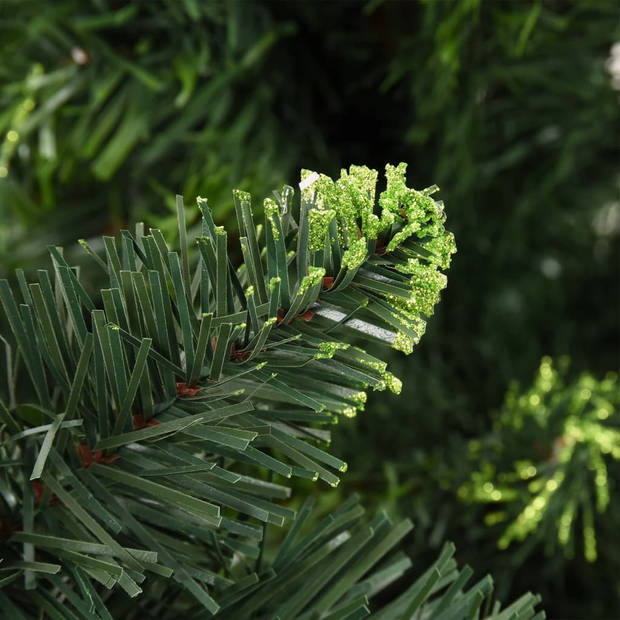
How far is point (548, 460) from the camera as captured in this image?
33cm

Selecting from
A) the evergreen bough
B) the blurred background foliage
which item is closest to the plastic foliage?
the blurred background foliage

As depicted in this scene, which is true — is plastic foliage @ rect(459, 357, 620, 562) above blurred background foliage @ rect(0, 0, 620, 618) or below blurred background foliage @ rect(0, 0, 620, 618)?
below

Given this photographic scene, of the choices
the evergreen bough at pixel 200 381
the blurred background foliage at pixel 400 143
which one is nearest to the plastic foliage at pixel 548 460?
the blurred background foliage at pixel 400 143

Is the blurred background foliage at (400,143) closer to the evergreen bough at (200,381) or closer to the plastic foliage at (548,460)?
the plastic foliage at (548,460)

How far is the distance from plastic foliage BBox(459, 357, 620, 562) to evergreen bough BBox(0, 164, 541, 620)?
13 cm

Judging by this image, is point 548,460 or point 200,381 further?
point 548,460

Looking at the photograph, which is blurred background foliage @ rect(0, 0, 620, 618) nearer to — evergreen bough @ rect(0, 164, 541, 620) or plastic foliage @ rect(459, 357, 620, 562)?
plastic foliage @ rect(459, 357, 620, 562)

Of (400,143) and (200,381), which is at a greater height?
(400,143)

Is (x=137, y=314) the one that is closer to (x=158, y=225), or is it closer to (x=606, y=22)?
(x=158, y=225)

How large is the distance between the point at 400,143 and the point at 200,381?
0.81ft

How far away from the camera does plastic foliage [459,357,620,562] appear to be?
0.30 metres

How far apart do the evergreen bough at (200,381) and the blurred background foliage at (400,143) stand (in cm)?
14

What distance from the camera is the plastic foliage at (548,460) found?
300mm

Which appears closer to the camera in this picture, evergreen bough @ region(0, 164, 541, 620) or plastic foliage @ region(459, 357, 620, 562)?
evergreen bough @ region(0, 164, 541, 620)
